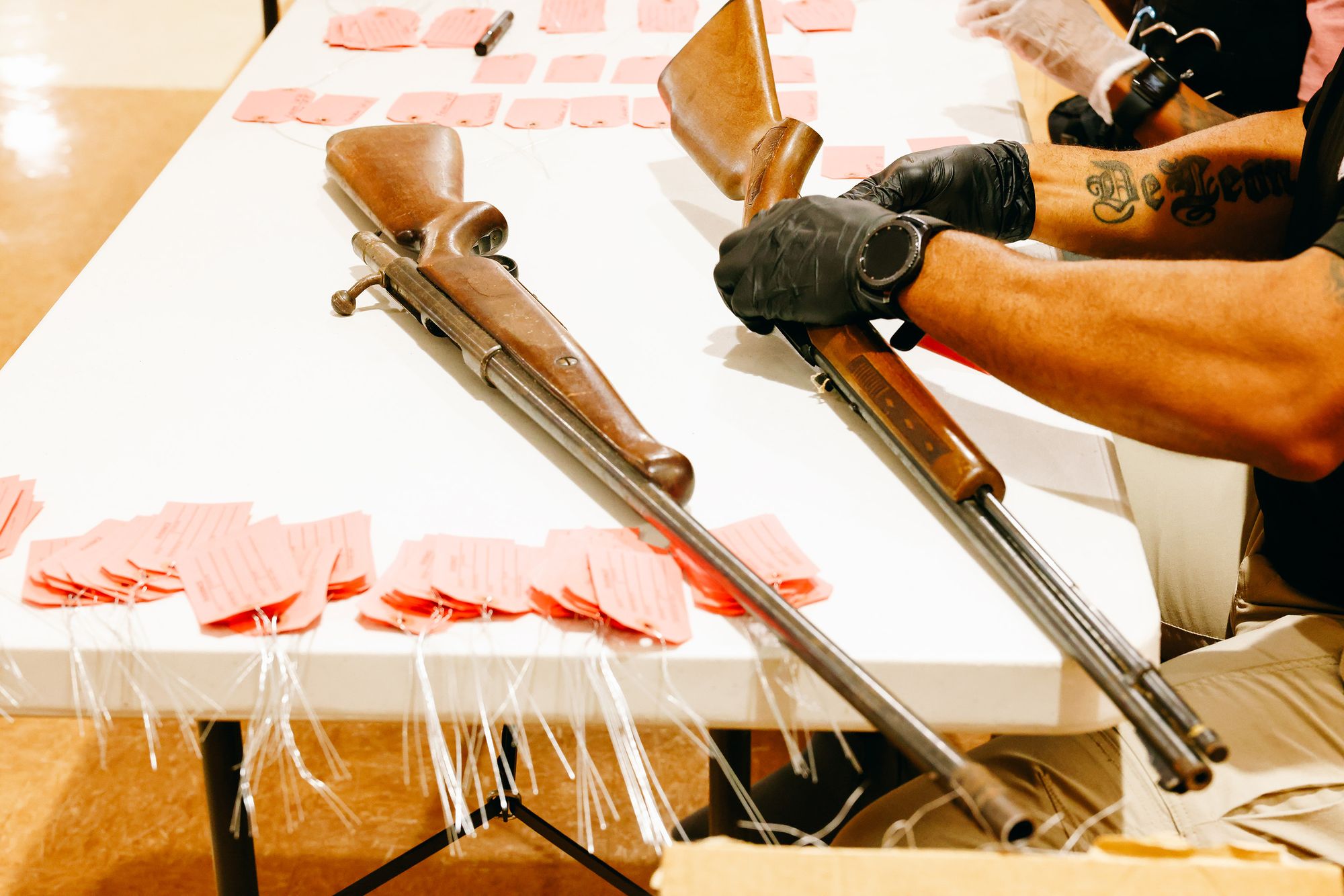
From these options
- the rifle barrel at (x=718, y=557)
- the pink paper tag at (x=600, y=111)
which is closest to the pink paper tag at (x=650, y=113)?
the pink paper tag at (x=600, y=111)

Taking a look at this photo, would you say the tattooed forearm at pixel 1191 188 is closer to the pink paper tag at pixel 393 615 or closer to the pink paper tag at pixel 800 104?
the pink paper tag at pixel 800 104

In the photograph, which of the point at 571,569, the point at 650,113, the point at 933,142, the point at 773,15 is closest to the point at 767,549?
the point at 571,569

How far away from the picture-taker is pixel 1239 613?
1163 mm

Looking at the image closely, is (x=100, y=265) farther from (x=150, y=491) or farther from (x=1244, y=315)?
(x=1244, y=315)

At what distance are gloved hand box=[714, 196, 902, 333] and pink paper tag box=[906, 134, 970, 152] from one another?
48 centimetres

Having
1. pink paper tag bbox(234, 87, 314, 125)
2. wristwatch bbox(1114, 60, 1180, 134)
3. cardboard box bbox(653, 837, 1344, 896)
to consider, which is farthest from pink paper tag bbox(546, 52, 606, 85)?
cardboard box bbox(653, 837, 1344, 896)

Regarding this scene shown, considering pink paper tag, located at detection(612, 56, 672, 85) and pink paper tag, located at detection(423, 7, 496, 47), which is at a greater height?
pink paper tag, located at detection(423, 7, 496, 47)

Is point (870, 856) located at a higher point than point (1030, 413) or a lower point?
lower

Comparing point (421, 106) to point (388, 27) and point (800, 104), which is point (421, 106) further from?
point (800, 104)

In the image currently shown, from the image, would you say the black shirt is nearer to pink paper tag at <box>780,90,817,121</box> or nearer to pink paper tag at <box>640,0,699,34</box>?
pink paper tag at <box>780,90,817,121</box>

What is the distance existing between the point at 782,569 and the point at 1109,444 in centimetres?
36

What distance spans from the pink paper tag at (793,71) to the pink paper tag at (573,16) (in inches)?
14.1

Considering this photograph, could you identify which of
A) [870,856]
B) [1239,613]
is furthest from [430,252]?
[1239,613]

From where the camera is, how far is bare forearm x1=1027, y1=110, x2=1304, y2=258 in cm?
128
